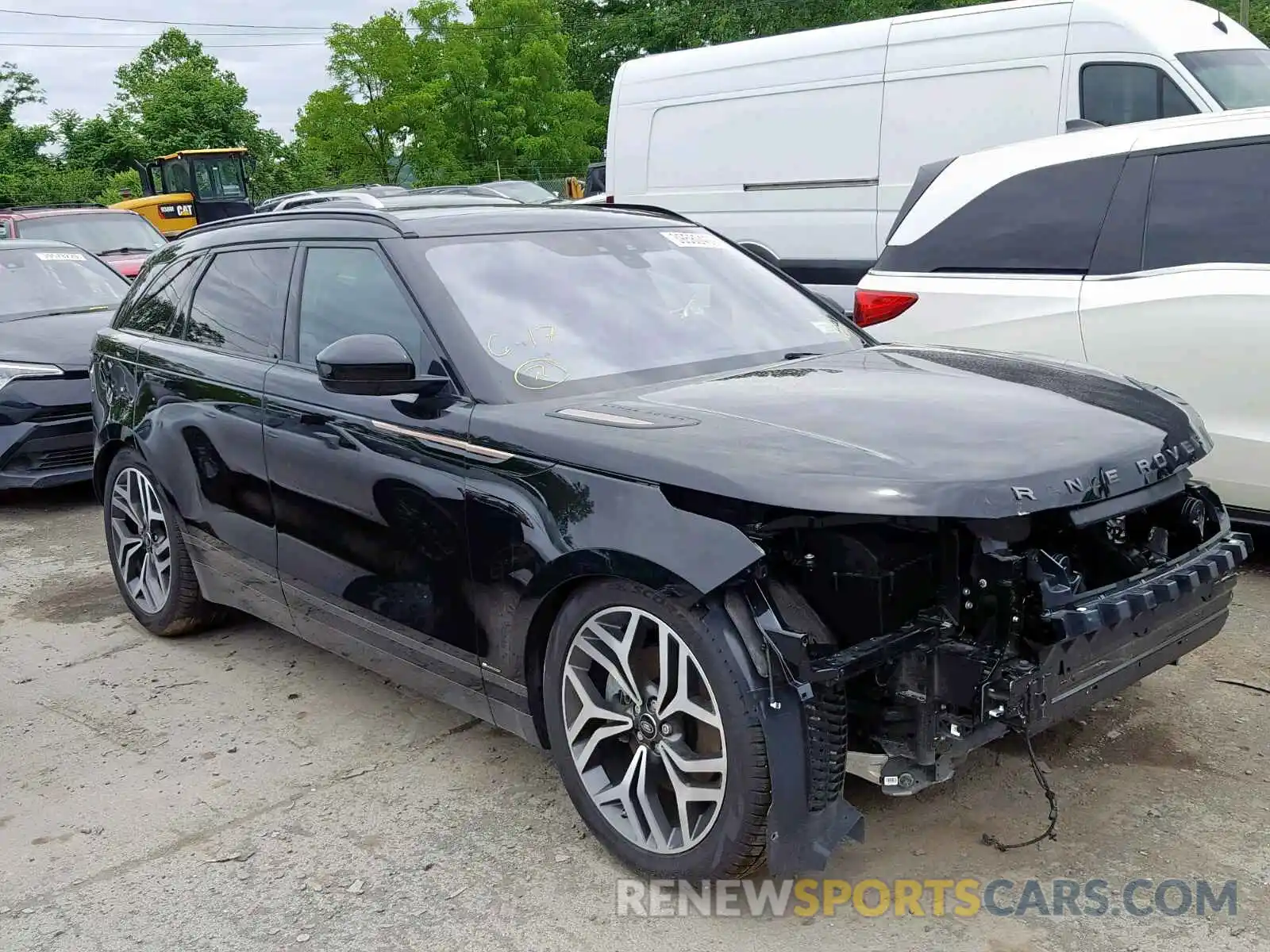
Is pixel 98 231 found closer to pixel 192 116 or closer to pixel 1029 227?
pixel 1029 227

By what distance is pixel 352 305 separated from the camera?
3.91 meters

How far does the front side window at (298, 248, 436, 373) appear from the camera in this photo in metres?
3.65

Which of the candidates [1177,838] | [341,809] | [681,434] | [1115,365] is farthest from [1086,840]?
[1115,365]

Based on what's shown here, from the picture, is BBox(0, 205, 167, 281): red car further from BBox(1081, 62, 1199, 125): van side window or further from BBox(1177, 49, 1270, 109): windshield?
BBox(1177, 49, 1270, 109): windshield

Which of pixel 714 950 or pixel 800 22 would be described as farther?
pixel 800 22

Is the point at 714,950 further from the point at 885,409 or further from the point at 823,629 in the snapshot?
the point at 885,409

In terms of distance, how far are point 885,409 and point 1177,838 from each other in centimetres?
132

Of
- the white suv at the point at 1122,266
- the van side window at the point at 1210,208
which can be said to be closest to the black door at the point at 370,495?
the white suv at the point at 1122,266

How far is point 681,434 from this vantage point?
2.93 m

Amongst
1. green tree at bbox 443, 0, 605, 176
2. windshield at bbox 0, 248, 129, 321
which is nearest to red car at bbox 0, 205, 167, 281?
windshield at bbox 0, 248, 129, 321

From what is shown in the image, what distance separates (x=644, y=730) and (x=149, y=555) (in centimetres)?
294

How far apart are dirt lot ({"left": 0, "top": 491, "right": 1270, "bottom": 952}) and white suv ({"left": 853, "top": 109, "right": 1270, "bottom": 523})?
0.94 metres

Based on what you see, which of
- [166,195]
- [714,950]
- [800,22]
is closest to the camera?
[714,950]

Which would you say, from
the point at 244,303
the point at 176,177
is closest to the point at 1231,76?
the point at 244,303
